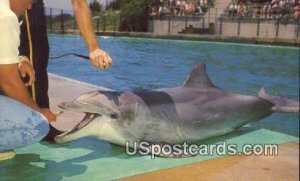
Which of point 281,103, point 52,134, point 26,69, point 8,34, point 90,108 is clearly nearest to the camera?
point 8,34

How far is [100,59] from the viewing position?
2852 millimetres

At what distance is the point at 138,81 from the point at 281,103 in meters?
1.29

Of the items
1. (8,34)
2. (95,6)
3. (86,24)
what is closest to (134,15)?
(95,6)

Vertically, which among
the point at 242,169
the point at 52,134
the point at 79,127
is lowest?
the point at 242,169

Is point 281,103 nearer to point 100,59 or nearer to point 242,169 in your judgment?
point 242,169

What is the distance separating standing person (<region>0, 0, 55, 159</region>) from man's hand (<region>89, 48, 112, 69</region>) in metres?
0.42

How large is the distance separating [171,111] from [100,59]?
3.16 ft

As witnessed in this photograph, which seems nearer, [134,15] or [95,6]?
[95,6]

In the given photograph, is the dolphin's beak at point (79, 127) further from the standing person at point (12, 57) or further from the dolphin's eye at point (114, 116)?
the standing person at point (12, 57)

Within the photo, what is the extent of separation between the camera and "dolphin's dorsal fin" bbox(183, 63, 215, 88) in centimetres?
360

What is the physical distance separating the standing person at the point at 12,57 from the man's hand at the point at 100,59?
0.42 meters

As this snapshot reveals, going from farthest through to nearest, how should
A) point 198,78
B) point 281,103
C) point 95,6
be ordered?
point 281,103 → point 198,78 → point 95,6

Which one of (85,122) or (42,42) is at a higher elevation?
(42,42)

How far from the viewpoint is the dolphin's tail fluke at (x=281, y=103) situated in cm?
359
